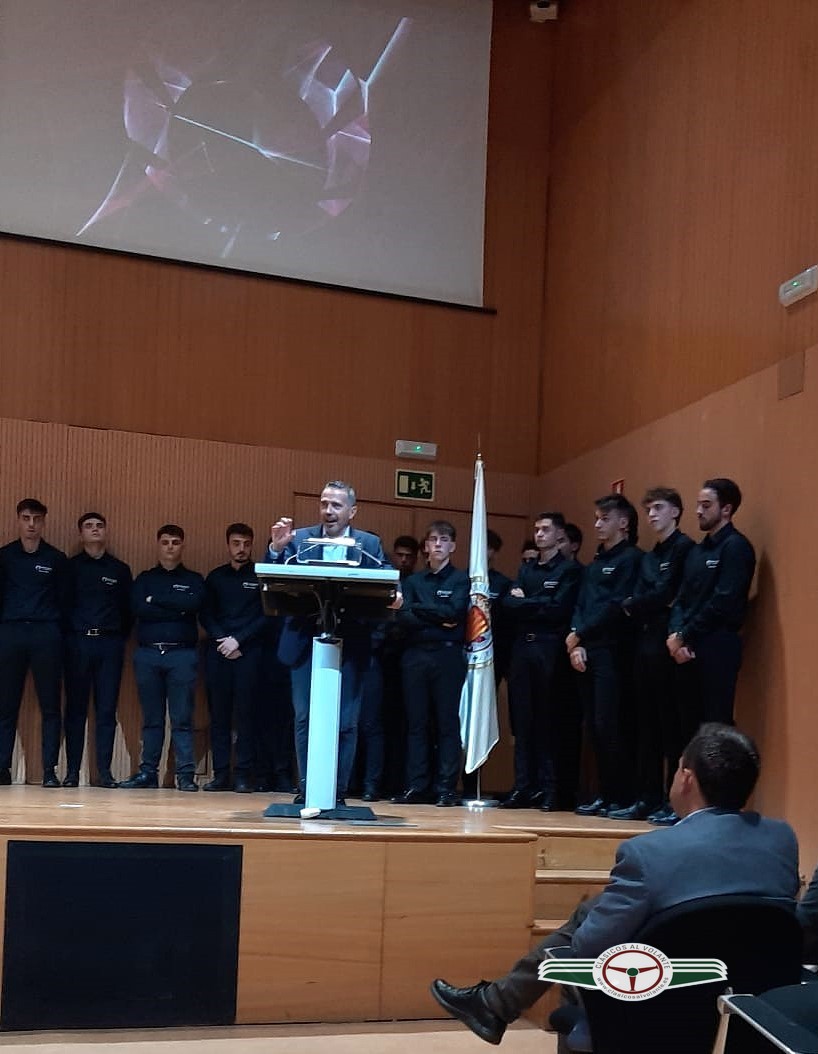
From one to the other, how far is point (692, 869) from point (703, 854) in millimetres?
36

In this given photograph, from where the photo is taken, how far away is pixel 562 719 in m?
6.17

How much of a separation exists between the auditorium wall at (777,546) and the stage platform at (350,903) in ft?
4.62

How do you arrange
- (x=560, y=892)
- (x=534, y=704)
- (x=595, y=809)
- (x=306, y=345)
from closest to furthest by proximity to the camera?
(x=560, y=892) → (x=595, y=809) → (x=534, y=704) → (x=306, y=345)

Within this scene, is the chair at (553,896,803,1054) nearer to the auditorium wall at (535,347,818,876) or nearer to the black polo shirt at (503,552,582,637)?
the auditorium wall at (535,347,818,876)

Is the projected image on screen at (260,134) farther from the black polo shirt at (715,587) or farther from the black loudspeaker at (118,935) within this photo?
the black loudspeaker at (118,935)

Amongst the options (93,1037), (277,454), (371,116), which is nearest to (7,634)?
(277,454)

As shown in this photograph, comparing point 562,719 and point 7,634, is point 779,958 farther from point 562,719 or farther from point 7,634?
point 7,634

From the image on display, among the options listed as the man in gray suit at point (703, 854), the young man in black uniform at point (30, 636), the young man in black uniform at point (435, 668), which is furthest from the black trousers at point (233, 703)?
the man in gray suit at point (703, 854)

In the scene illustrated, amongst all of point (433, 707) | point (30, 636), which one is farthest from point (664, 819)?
point (30, 636)

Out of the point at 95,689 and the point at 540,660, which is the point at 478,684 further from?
the point at 95,689

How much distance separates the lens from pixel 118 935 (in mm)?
3523

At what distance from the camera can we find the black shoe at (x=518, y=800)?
5.93m

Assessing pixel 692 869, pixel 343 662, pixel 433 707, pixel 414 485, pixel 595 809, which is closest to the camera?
pixel 692 869

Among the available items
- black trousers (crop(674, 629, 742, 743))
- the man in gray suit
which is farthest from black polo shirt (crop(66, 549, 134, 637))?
the man in gray suit
